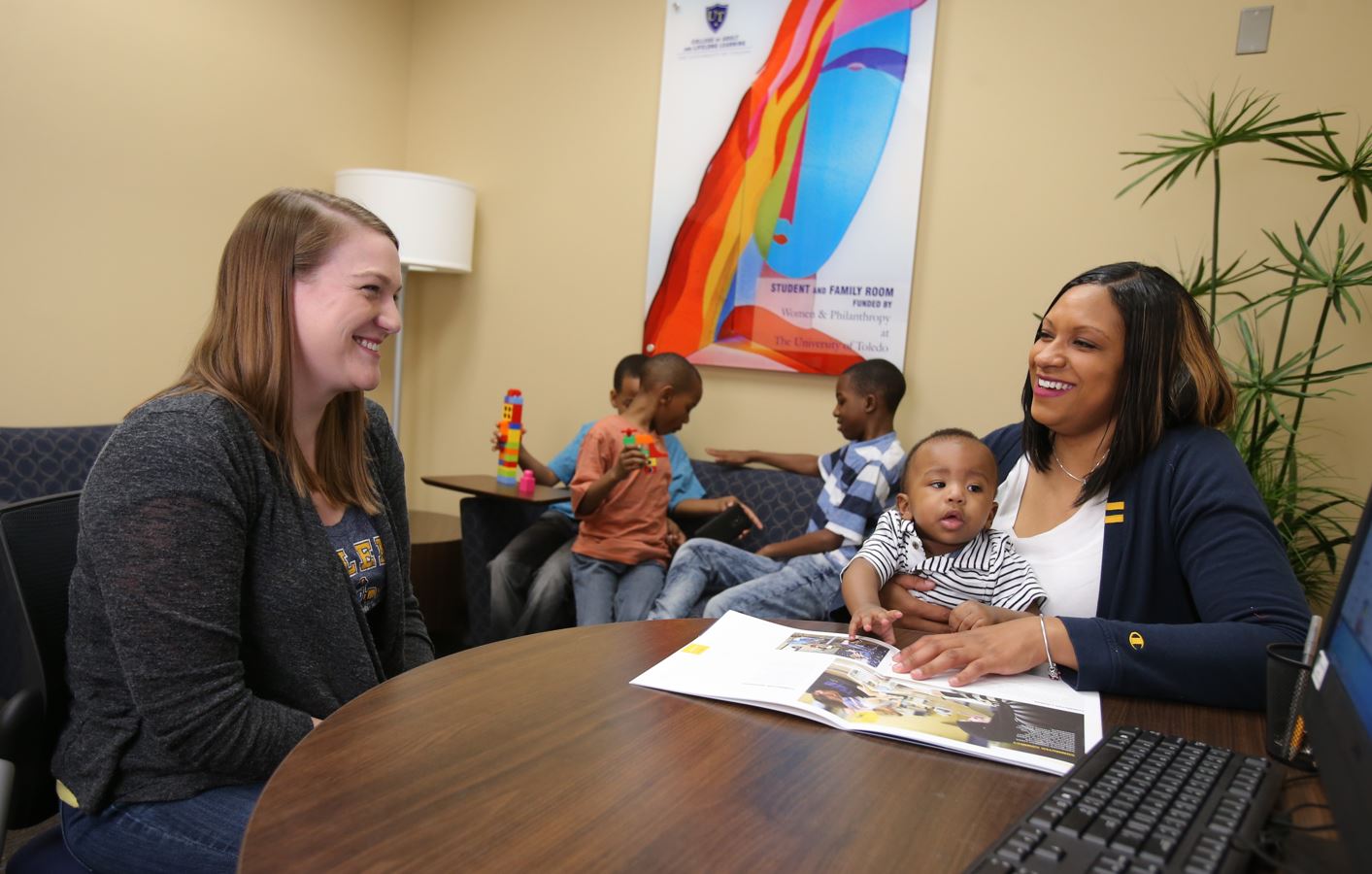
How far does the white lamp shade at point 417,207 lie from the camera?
13.8 feet

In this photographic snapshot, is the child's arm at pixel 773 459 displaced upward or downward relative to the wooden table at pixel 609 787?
downward

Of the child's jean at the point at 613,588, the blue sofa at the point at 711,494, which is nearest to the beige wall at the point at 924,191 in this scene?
the blue sofa at the point at 711,494

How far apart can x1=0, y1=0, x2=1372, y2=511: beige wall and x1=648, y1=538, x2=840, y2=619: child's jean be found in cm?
96

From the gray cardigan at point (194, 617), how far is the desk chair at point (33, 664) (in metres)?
0.03

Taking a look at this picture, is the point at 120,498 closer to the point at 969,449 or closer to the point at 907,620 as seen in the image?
the point at 907,620

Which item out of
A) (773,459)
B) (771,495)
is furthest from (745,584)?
(773,459)

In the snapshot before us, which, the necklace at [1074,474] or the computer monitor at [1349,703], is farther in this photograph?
the necklace at [1074,474]

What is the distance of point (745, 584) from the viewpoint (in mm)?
2820

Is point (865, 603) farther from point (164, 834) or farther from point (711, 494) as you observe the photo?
point (711, 494)

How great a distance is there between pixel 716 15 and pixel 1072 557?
3.18m

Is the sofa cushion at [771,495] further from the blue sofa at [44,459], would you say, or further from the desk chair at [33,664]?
the desk chair at [33,664]

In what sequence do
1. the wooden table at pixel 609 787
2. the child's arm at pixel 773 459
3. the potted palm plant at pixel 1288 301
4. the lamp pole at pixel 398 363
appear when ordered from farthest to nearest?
the lamp pole at pixel 398 363, the child's arm at pixel 773 459, the potted palm plant at pixel 1288 301, the wooden table at pixel 609 787

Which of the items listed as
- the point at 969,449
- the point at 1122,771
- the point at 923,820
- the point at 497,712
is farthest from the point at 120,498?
the point at 969,449

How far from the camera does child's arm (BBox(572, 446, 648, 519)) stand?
3037mm
